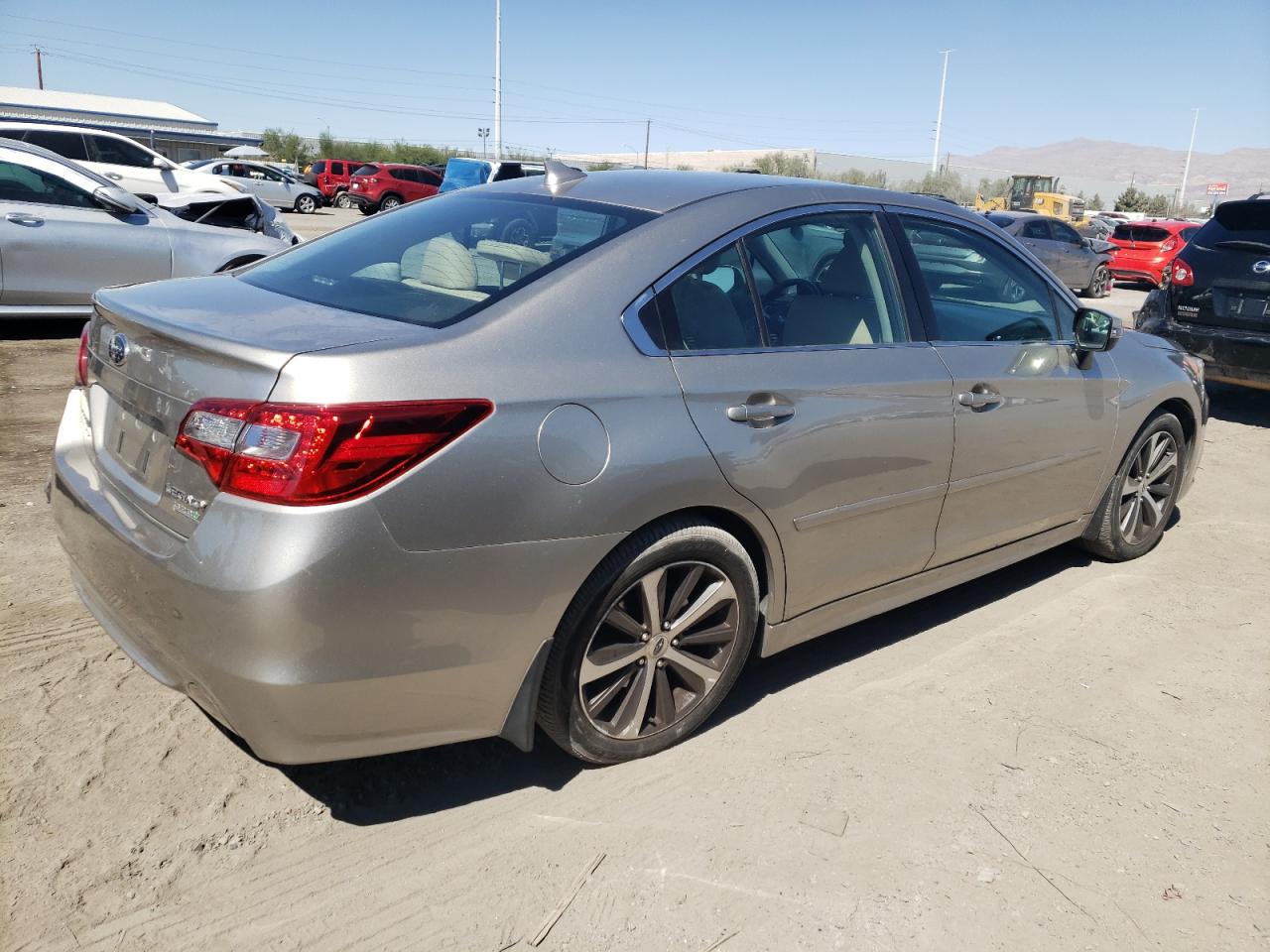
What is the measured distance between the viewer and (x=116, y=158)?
1609cm

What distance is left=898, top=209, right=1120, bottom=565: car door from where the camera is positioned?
3.59m

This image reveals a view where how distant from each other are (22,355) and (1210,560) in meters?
8.35

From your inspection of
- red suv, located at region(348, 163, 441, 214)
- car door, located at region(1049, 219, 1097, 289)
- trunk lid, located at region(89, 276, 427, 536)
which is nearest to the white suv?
trunk lid, located at region(89, 276, 427, 536)

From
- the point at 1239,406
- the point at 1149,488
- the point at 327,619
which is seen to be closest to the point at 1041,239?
the point at 1239,406

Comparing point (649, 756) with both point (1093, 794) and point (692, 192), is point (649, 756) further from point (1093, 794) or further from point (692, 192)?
point (692, 192)

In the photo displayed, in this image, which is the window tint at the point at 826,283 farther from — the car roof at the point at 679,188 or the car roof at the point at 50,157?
the car roof at the point at 50,157

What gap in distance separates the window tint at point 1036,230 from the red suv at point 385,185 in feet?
74.6

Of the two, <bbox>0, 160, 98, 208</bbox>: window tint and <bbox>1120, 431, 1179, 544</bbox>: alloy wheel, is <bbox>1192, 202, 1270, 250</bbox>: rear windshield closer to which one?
<bbox>1120, 431, 1179, 544</bbox>: alloy wheel

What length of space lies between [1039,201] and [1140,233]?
64.9 feet

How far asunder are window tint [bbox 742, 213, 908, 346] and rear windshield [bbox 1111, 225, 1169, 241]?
2185cm

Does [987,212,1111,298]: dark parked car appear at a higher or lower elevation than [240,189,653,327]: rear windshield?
lower

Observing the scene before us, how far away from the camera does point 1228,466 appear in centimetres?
690

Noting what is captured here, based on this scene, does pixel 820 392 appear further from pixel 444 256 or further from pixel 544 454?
pixel 444 256

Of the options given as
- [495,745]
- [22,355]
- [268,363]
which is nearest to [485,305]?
[268,363]
